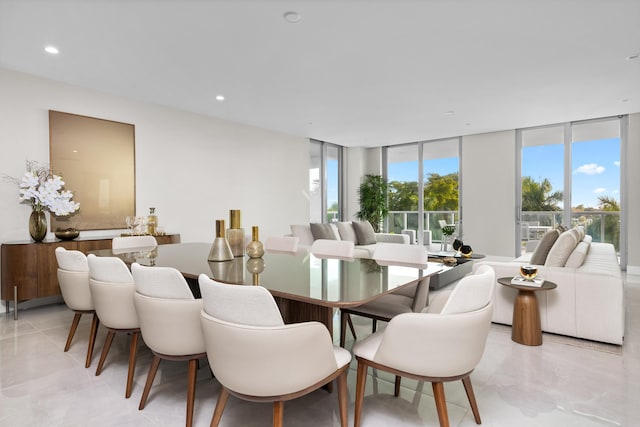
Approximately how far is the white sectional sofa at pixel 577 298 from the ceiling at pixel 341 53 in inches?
74.0

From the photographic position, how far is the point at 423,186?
8.28m

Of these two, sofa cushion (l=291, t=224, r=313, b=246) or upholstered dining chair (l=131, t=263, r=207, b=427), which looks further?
sofa cushion (l=291, t=224, r=313, b=246)

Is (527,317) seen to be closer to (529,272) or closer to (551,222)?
(529,272)

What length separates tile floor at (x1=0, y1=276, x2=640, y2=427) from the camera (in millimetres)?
1805

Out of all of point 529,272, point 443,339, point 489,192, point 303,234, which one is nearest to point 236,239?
point 443,339

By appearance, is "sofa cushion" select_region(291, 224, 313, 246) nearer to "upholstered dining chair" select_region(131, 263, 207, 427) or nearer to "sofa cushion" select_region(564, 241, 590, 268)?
"sofa cushion" select_region(564, 241, 590, 268)

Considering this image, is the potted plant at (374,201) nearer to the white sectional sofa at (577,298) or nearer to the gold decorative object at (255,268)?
the white sectional sofa at (577,298)

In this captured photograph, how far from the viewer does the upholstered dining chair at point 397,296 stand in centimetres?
225

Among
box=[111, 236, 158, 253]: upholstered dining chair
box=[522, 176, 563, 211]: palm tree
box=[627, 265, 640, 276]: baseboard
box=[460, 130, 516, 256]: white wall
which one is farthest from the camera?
box=[460, 130, 516, 256]: white wall

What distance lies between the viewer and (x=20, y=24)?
281 cm

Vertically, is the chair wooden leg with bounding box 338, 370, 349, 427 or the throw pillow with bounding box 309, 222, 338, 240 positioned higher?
the throw pillow with bounding box 309, 222, 338, 240

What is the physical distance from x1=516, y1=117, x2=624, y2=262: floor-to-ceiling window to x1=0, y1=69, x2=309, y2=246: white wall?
4497 millimetres

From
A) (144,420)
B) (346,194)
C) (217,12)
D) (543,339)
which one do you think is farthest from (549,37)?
(346,194)

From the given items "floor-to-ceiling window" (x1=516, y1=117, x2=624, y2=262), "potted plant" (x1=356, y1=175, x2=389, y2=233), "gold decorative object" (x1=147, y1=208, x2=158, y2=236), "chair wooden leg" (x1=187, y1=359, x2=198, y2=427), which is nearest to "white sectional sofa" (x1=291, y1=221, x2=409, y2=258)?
"potted plant" (x1=356, y1=175, x2=389, y2=233)
